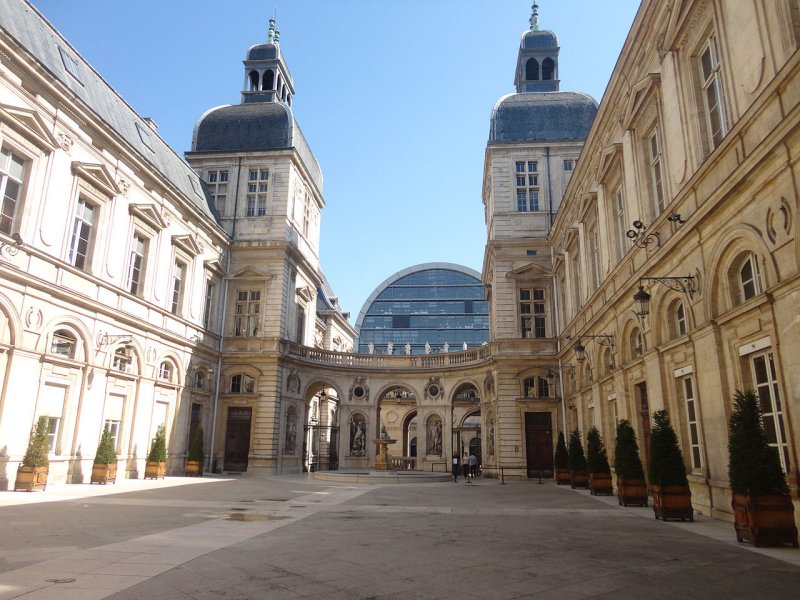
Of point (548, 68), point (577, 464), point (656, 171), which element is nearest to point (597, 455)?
point (577, 464)

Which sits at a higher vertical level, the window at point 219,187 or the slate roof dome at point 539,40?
the slate roof dome at point 539,40

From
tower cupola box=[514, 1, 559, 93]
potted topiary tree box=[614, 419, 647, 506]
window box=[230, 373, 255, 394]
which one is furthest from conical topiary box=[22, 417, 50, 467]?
tower cupola box=[514, 1, 559, 93]

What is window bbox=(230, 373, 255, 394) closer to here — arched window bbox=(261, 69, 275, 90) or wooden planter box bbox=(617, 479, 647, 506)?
arched window bbox=(261, 69, 275, 90)

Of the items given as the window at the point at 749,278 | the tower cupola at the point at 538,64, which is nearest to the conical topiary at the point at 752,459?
the window at the point at 749,278

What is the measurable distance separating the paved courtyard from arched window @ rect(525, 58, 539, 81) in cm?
3308

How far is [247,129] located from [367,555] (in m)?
32.7

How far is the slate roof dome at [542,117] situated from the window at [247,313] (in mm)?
16469

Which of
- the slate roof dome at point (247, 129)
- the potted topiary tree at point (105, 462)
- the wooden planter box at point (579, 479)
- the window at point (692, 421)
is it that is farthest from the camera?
the slate roof dome at point (247, 129)

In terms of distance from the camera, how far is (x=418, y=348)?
259 feet

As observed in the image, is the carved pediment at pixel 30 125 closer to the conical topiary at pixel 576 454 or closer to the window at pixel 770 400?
the window at pixel 770 400

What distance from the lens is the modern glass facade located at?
80188 millimetres

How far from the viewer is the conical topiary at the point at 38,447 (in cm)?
1717

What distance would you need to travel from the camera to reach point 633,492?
50.2 feet

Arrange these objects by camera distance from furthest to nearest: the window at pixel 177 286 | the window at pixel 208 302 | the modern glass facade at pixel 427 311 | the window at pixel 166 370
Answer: the modern glass facade at pixel 427 311, the window at pixel 208 302, the window at pixel 177 286, the window at pixel 166 370
